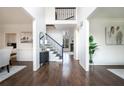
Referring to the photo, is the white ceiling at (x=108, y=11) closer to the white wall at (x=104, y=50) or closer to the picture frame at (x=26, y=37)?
the white wall at (x=104, y=50)

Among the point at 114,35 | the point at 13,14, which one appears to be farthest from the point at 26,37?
the point at 114,35

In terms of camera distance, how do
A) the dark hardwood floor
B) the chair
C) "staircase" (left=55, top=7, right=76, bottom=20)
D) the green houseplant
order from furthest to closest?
1. "staircase" (left=55, top=7, right=76, bottom=20)
2. the green houseplant
3. the chair
4. the dark hardwood floor

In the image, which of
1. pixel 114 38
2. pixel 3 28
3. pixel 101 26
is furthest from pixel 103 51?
pixel 3 28

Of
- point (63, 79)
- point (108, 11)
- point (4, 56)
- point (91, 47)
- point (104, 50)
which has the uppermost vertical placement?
point (108, 11)

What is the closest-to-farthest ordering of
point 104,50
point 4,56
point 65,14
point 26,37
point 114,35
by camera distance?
point 4,56
point 114,35
point 104,50
point 26,37
point 65,14

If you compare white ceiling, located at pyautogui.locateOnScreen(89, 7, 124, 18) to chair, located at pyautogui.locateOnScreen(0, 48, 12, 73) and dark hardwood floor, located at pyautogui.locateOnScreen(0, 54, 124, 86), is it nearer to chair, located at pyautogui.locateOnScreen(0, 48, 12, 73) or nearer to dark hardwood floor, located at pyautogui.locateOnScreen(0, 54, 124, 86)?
dark hardwood floor, located at pyautogui.locateOnScreen(0, 54, 124, 86)

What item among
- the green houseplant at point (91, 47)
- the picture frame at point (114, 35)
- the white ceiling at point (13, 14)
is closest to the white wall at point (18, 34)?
the white ceiling at point (13, 14)

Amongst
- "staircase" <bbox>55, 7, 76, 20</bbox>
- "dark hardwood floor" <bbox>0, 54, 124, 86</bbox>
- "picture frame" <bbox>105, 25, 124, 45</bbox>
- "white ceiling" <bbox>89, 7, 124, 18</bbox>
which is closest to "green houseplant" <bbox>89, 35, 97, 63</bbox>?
"picture frame" <bbox>105, 25, 124, 45</bbox>

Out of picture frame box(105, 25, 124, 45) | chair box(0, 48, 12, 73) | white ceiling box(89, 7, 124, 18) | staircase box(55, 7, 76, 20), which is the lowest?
chair box(0, 48, 12, 73)

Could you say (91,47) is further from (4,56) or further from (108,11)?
(4,56)

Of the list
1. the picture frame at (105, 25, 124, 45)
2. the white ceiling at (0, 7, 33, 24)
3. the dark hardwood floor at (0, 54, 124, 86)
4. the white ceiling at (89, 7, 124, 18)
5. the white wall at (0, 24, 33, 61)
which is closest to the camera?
the dark hardwood floor at (0, 54, 124, 86)

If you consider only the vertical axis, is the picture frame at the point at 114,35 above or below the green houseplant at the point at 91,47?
above

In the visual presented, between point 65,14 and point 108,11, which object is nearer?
point 108,11
